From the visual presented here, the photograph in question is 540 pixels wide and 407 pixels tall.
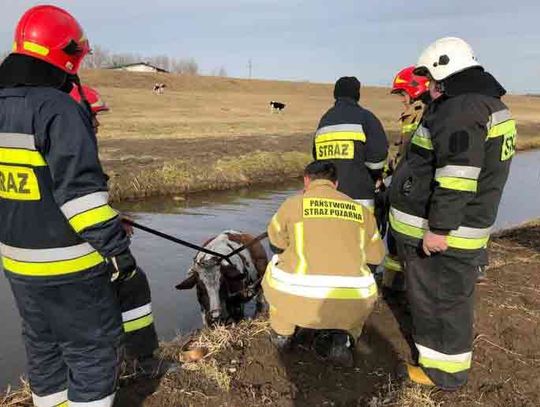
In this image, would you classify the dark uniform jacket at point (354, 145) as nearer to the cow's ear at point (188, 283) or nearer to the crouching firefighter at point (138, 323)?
the cow's ear at point (188, 283)

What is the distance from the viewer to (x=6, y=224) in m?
2.98

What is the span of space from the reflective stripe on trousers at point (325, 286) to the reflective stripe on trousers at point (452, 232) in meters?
0.51

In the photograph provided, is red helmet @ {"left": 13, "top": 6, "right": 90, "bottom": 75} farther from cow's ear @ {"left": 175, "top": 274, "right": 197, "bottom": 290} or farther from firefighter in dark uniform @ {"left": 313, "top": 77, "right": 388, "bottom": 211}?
cow's ear @ {"left": 175, "top": 274, "right": 197, "bottom": 290}

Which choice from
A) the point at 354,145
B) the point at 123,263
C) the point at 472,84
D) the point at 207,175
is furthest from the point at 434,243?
the point at 207,175

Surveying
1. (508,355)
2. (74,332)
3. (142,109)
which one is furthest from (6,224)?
(142,109)

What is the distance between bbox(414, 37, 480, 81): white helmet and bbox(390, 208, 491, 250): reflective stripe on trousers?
1.08 metres

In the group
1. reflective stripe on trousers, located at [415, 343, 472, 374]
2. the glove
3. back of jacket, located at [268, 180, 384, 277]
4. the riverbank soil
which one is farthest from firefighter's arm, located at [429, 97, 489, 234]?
the glove

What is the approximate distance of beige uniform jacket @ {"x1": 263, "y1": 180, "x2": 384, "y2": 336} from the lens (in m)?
4.13

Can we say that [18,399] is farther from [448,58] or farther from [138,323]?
[448,58]

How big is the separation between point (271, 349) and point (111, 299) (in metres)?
1.98

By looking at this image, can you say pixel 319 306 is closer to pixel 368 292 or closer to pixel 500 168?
pixel 368 292

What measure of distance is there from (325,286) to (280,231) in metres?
0.58

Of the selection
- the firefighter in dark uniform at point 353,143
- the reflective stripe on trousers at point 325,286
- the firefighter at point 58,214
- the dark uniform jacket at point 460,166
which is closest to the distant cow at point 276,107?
the firefighter in dark uniform at point 353,143

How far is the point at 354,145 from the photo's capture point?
588 centimetres
